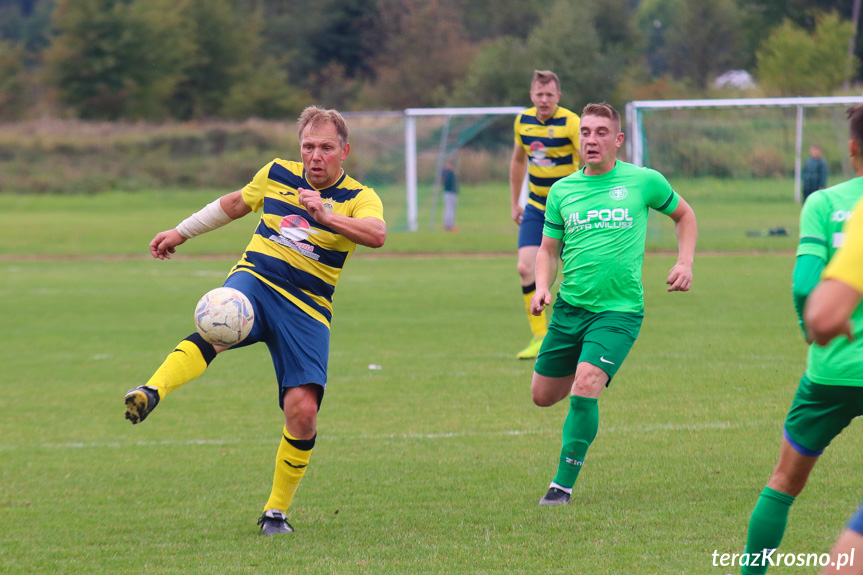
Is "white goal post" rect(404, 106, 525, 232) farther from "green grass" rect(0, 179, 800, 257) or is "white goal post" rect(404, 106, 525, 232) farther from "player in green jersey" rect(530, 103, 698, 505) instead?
"player in green jersey" rect(530, 103, 698, 505)

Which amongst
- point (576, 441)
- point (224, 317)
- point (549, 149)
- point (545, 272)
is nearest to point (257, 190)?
point (224, 317)

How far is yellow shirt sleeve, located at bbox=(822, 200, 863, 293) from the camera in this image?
2.45 m

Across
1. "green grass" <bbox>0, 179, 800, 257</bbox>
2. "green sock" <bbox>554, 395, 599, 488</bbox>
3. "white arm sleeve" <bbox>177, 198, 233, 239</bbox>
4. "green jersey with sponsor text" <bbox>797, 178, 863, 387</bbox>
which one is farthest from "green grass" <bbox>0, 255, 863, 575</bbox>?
"green grass" <bbox>0, 179, 800, 257</bbox>

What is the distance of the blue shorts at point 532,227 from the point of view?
31.5ft

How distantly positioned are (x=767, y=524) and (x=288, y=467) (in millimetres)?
2306

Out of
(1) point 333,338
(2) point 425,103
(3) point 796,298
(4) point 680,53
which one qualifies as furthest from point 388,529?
(4) point 680,53

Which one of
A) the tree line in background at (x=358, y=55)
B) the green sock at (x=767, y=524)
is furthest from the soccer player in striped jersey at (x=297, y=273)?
the tree line in background at (x=358, y=55)

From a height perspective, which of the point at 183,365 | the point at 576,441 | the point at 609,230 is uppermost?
the point at 609,230

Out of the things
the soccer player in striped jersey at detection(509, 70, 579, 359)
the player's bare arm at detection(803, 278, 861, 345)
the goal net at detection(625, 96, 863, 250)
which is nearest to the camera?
the player's bare arm at detection(803, 278, 861, 345)

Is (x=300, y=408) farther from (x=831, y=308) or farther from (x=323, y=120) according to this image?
(x=831, y=308)

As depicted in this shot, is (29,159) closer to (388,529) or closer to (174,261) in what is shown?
(174,261)

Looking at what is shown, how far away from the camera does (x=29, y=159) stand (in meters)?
43.8

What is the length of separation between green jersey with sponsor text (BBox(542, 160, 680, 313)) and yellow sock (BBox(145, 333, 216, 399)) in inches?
78.1

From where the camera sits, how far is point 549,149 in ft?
31.9
